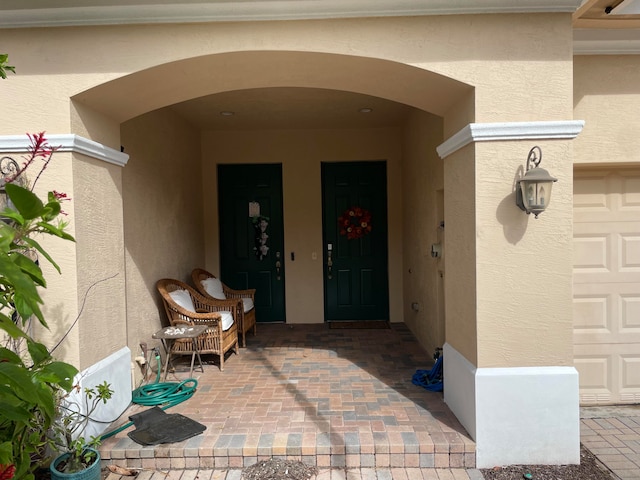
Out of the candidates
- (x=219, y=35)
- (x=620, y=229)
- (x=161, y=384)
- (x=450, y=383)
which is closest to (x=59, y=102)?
(x=219, y=35)

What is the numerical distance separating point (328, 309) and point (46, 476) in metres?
4.00

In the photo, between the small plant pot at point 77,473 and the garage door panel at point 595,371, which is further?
the garage door panel at point 595,371

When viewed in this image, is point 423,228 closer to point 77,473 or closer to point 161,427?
point 161,427

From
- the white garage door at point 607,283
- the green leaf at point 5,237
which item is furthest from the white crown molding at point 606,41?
the green leaf at point 5,237

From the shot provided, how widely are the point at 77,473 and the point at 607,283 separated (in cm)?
395

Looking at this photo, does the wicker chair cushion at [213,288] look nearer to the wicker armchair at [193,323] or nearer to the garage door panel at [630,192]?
the wicker armchair at [193,323]

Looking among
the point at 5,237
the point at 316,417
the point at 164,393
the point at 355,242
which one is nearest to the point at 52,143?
the point at 5,237

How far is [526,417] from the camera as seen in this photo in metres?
2.58

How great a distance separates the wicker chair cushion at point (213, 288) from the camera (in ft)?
16.4

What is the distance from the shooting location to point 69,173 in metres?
2.58

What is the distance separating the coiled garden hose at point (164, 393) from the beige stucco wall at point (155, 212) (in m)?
0.39

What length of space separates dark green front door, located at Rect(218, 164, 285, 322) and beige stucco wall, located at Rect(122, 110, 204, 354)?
0.58 meters

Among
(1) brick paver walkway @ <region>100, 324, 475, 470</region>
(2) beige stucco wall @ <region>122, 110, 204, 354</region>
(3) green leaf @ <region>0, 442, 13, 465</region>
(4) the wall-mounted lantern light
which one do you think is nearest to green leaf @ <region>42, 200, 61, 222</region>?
(3) green leaf @ <region>0, 442, 13, 465</region>

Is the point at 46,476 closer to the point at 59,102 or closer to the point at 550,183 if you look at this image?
the point at 59,102
